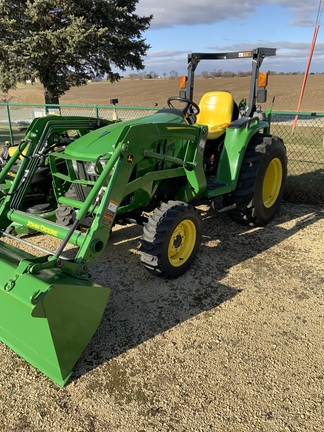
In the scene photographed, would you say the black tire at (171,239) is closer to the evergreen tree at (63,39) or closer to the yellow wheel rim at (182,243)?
the yellow wheel rim at (182,243)

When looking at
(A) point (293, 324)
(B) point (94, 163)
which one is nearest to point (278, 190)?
(A) point (293, 324)

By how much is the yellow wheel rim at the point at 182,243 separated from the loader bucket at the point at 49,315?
1.15 m

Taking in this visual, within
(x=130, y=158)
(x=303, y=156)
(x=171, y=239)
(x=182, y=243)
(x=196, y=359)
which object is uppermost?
(x=130, y=158)

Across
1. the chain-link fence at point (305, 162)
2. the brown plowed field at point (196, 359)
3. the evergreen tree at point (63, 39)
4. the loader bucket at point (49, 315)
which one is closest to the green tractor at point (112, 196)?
the loader bucket at point (49, 315)

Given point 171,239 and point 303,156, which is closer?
point 171,239

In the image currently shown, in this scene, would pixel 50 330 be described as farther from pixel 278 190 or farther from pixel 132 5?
pixel 132 5

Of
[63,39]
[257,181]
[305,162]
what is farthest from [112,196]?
[63,39]

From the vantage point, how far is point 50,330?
247cm

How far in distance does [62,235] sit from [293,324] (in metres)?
2.03

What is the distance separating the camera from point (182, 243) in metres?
3.94

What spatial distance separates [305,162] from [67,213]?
6.09 m

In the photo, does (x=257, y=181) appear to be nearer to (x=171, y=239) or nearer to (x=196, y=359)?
(x=171, y=239)

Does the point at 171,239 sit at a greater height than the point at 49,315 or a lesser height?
lesser

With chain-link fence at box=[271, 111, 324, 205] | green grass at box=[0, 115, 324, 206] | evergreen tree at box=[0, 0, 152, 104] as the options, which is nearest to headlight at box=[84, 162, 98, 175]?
chain-link fence at box=[271, 111, 324, 205]
